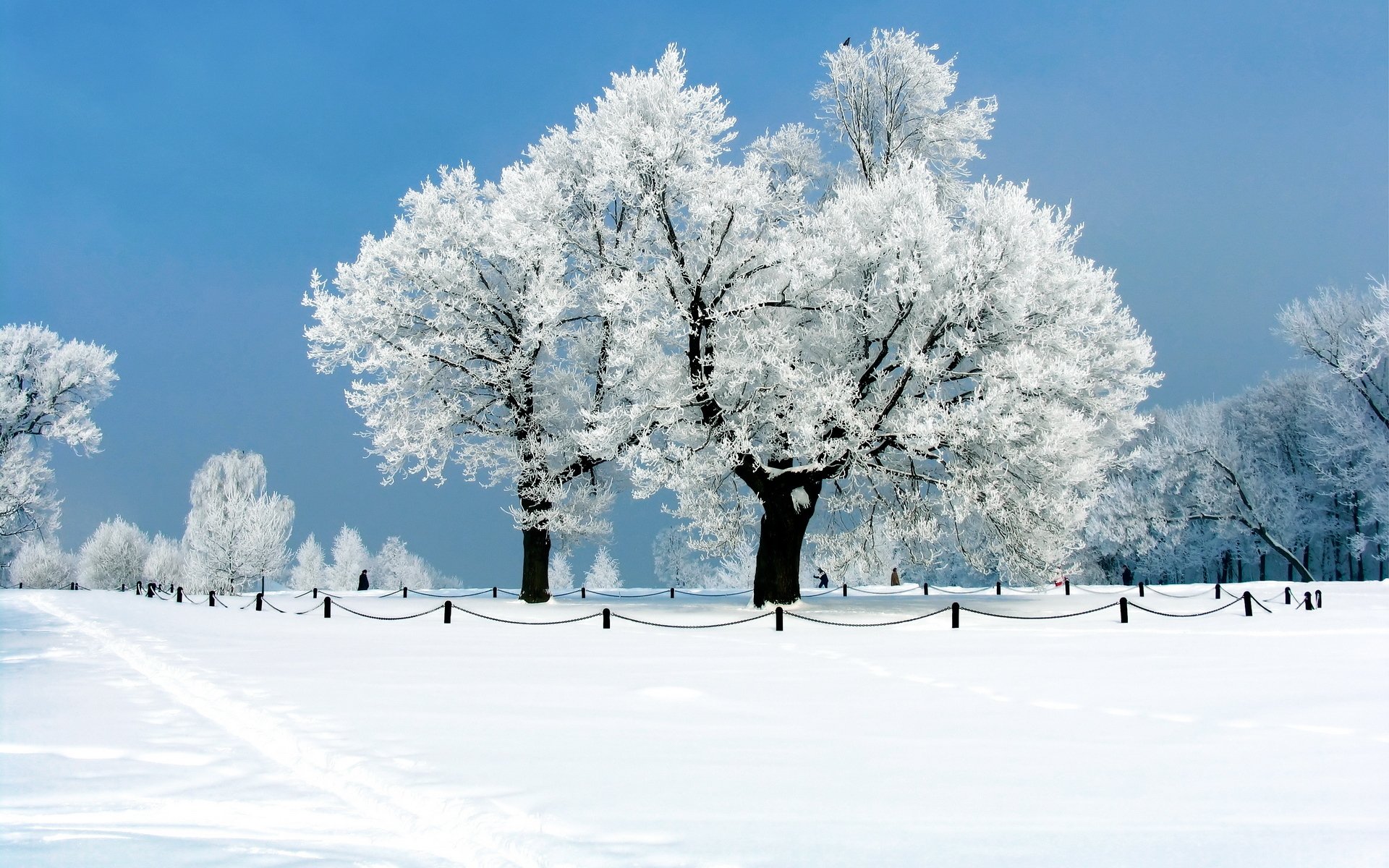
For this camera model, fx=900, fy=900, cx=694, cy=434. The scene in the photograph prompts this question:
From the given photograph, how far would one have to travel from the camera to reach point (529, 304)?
2617 centimetres

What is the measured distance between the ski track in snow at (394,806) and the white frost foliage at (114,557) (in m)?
62.0

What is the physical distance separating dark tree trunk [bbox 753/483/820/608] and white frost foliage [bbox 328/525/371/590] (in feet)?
178

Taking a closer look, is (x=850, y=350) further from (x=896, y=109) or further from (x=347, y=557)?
(x=347, y=557)

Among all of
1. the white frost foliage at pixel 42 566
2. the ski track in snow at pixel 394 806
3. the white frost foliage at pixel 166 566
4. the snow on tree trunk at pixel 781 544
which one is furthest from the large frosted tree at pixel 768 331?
the white frost foliage at pixel 42 566

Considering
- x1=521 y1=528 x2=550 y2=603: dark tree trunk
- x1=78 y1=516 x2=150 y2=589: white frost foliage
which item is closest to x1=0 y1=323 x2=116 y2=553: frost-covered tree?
x1=78 y1=516 x2=150 y2=589: white frost foliage

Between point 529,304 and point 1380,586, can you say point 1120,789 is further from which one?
point 1380,586

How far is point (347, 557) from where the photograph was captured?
247ft

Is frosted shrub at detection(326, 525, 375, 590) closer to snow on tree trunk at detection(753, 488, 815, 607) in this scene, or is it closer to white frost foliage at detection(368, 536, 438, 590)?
white frost foliage at detection(368, 536, 438, 590)

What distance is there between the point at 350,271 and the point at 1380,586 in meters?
36.8

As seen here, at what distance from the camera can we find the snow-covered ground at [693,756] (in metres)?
5.53

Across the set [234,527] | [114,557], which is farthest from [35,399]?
[114,557]

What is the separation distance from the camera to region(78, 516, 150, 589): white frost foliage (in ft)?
204

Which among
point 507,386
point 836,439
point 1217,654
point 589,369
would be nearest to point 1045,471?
point 836,439

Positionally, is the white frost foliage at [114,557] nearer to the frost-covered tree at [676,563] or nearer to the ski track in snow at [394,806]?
the frost-covered tree at [676,563]
